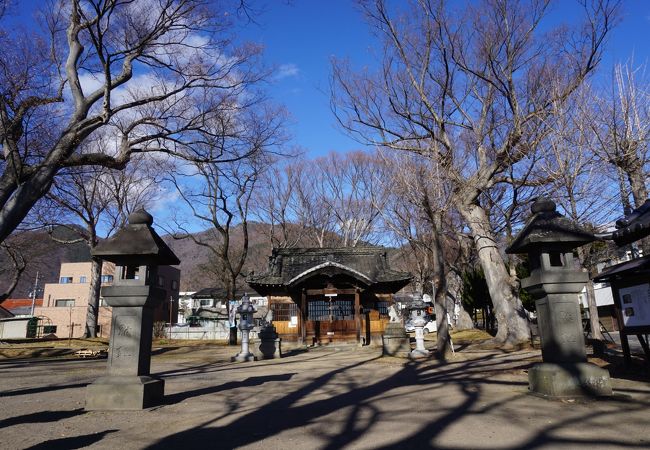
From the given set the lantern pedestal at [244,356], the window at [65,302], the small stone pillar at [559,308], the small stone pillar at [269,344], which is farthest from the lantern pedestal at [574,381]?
the window at [65,302]

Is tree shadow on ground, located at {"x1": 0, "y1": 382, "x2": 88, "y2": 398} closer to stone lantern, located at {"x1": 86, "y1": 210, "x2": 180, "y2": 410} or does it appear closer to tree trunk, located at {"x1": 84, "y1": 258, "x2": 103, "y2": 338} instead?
stone lantern, located at {"x1": 86, "y1": 210, "x2": 180, "y2": 410}

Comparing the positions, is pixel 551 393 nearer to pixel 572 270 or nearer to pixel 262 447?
pixel 572 270

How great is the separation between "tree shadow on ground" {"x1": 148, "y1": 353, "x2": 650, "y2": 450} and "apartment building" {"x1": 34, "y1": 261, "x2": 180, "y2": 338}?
37.8m

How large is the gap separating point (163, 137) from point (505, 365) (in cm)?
1156

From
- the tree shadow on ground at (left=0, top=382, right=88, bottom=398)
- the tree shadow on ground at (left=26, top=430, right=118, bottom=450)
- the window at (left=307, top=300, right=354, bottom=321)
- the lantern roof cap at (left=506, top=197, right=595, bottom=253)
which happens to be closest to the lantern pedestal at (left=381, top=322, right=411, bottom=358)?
the window at (left=307, top=300, right=354, bottom=321)

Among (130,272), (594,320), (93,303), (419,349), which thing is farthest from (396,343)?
(93,303)

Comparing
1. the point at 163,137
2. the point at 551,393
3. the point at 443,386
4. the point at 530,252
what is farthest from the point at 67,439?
the point at 163,137

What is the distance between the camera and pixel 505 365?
10031 mm

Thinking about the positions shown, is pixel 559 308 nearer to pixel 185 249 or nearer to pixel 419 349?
pixel 419 349

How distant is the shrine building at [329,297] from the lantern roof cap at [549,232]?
45.5 feet

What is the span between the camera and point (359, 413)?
5570 mm

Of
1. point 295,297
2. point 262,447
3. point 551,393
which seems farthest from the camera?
point 295,297

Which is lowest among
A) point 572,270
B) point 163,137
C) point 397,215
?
point 572,270

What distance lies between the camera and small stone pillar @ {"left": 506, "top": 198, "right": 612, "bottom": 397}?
238 inches
